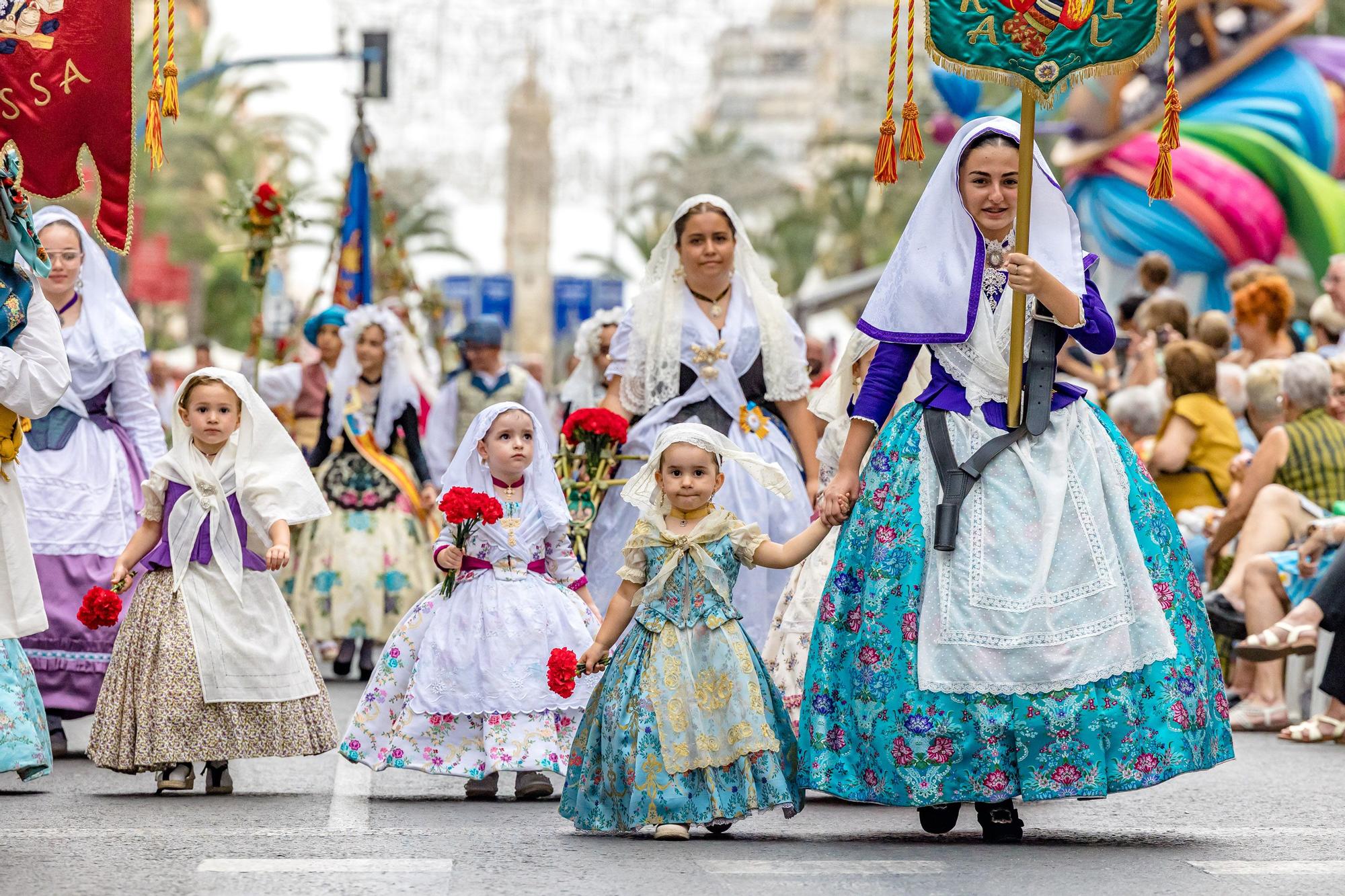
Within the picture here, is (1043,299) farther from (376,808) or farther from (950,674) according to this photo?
(376,808)

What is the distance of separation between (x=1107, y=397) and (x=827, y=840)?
7.90m

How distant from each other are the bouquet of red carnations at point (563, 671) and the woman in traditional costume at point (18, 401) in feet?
5.60

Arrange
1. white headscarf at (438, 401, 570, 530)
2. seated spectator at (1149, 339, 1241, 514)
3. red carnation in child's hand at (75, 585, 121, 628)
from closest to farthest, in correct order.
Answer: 1. red carnation in child's hand at (75, 585, 121, 628)
2. white headscarf at (438, 401, 570, 530)
3. seated spectator at (1149, 339, 1241, 514)

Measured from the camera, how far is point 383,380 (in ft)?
44.2

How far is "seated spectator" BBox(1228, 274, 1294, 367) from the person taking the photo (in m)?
13.1

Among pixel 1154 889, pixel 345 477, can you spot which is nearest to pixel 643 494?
pixel 1154 889

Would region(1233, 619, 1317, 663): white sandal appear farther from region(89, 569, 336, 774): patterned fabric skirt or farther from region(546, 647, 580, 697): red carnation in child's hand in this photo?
region(89, 569, 336, 774): patterned fabric skirt

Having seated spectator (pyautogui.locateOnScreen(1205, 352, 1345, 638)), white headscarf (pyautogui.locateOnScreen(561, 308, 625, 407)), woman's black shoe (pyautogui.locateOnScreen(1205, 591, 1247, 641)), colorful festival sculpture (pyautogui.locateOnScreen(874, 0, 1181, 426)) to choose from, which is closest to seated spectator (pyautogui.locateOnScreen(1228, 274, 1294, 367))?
seated spectator (pyautogui.locateOnScreen(1205, 352, 1345, 638))

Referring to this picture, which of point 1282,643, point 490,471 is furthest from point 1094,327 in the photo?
point 1282,643

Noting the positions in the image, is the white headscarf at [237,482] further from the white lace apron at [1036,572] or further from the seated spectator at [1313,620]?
the seated spectator at [1313,620]

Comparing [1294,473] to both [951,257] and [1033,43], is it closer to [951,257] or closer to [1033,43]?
[1033,43]

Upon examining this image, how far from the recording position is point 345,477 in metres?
13.8

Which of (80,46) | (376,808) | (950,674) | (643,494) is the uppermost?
(80,46)

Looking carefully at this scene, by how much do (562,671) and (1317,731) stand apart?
16.2ft
